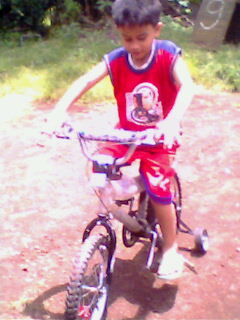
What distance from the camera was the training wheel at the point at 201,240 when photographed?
3.48 meters

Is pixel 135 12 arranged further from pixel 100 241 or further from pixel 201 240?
pixel 201 240

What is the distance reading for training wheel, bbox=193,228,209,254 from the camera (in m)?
3.48

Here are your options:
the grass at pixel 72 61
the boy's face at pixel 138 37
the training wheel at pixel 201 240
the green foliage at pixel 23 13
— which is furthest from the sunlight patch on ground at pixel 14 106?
the green foliage at pixel 23 13

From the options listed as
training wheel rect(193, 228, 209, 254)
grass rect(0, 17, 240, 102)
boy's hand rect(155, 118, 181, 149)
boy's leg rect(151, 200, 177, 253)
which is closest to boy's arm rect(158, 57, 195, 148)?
boy's hand rect(155, 118, 181, 149)

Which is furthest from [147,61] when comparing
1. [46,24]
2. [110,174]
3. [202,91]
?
[46,24]

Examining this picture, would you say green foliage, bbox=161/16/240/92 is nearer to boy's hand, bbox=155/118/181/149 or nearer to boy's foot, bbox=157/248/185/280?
boy's foot, bbox=157/248/185/280

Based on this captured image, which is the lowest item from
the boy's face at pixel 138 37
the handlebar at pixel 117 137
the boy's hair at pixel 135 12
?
the handlebar at pixel 117 137

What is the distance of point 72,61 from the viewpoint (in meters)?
7.54

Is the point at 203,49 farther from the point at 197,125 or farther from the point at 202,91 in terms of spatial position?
the point at 197,125

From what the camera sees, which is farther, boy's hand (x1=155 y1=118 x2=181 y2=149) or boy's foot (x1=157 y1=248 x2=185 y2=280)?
boy's foot (x1=157 y1=248 x2=185 y2=280)

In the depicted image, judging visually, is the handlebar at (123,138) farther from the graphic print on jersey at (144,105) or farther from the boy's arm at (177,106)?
the graphic print on jersey at (144,105)

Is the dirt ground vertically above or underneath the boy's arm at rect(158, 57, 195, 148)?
underneath

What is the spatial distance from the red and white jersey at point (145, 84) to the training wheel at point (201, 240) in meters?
0.84

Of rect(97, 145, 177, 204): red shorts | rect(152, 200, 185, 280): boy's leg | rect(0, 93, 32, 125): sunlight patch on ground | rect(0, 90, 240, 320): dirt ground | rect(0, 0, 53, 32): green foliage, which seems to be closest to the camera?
rect(97, 145, 177, 204): red shorts
